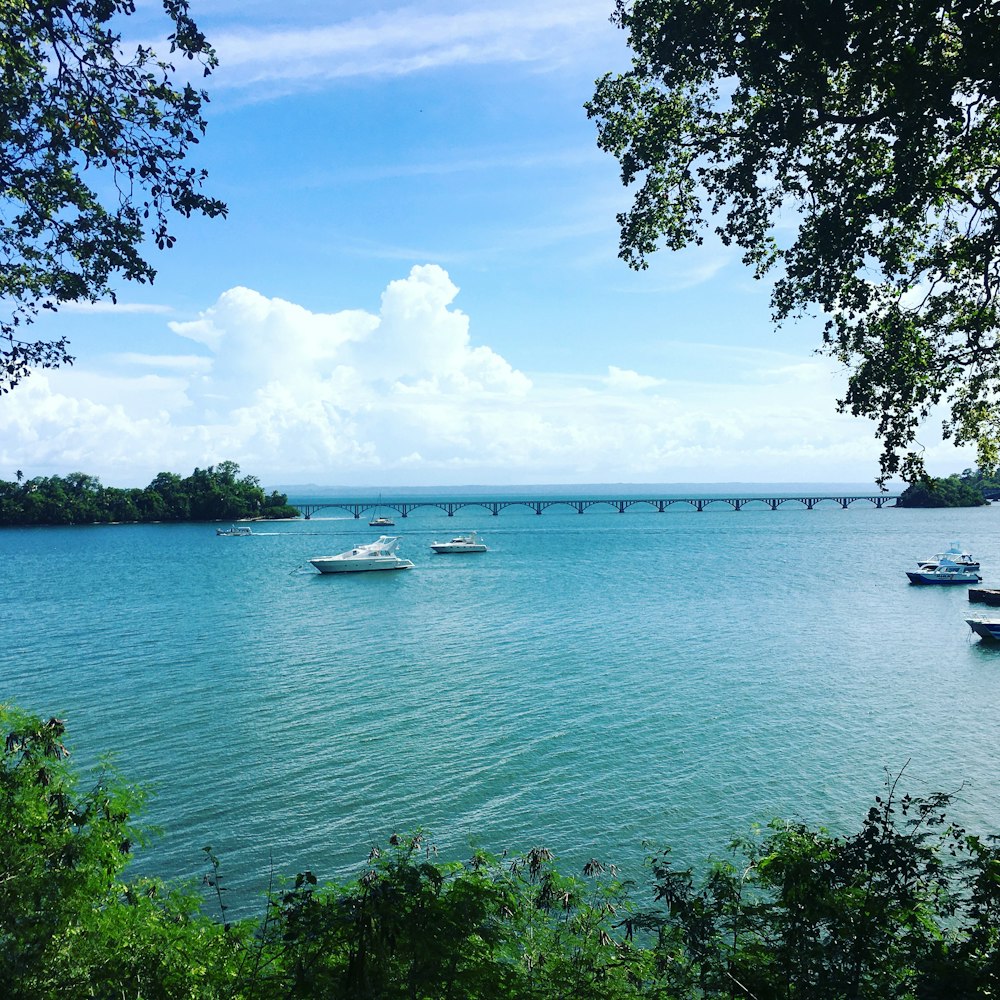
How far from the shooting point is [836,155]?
1115 centimetres

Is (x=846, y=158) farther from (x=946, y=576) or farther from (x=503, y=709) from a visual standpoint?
(x=946, y=576)

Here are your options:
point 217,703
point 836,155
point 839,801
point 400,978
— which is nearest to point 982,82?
point 836,155

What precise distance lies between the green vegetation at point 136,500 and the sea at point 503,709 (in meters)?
109

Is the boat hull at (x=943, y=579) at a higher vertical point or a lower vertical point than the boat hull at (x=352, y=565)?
lower

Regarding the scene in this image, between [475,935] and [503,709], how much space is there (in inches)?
821

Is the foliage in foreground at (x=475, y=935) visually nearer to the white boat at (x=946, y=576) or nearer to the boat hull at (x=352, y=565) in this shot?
the white boat at (x=946, y=576)

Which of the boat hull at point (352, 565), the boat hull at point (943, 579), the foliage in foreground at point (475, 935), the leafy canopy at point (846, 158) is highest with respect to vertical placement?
the leafy canopy at point (846, 158)

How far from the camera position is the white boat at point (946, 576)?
222 feet

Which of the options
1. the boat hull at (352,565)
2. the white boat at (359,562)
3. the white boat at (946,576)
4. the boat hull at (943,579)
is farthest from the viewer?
the white boat at (359,562)

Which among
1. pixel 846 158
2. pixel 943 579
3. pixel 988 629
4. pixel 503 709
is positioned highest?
pixel 846 158

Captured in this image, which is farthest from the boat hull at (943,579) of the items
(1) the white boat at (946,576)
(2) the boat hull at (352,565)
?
(2) the boat hull at (352,565)

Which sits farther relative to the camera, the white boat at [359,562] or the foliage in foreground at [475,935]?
the white boat at [359,562]

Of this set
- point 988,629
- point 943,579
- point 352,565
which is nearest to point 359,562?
point 352,565

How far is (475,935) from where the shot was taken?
7.86m
